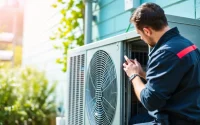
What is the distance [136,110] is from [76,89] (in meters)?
0.83

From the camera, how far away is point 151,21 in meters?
1.45

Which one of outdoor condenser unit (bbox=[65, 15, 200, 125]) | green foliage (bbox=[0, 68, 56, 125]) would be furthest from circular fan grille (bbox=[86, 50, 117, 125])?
green foliage (bbox=[0, 68, 56, 125])

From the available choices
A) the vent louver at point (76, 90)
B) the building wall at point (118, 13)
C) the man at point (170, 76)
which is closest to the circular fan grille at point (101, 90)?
the vent louver at point (76, 90)

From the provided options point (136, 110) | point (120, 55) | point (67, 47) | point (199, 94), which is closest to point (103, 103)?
point (136, 110)

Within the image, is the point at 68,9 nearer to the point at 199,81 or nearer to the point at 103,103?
the point at 103,103

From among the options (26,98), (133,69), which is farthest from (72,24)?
(133,69)

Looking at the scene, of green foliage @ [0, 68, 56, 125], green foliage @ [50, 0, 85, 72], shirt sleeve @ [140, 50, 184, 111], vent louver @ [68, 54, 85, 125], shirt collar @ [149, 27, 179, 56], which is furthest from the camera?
green foliage @ [0, 68, 56, 125]

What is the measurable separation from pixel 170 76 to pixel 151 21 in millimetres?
312

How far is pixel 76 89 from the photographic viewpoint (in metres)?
2.64

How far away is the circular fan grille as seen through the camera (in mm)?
1996

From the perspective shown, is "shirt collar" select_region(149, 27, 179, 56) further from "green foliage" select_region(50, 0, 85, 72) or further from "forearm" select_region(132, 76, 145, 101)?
"green foliage" select_region(50, 0, 85, 72)

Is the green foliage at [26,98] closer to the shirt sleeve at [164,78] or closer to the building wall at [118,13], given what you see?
the building wall at [118,13]

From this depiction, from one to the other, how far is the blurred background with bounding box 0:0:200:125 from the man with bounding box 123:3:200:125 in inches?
27.1

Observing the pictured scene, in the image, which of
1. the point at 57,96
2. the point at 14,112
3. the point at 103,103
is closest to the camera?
the point at 103,103
